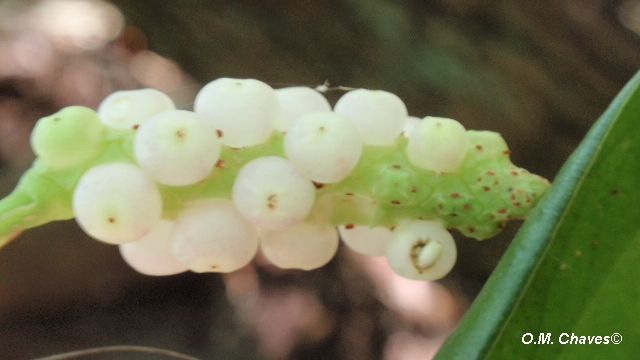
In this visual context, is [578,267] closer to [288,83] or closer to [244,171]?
[244,171]

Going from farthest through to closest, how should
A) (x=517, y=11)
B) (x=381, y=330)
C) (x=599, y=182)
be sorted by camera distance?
(x=381, y=330), (x=517, y=11), (x=599, y=182)

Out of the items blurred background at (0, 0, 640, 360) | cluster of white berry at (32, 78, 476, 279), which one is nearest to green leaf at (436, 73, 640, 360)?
cluster of white berry at (32, 78, 476, 279)

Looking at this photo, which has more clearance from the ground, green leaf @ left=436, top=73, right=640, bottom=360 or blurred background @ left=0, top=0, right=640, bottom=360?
green leaf @ left=436, top=73, right=640, bottom=360

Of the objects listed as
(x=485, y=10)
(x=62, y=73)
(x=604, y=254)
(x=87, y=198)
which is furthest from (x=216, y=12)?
(x=604, y=254)

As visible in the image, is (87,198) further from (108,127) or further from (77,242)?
(77,242)

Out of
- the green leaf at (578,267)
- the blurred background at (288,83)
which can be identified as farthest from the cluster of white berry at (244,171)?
the blurred background at (288,83)

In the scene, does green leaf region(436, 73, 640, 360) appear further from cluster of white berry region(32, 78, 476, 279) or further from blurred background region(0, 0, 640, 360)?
blurred background region(0, 0, 640, 360)
